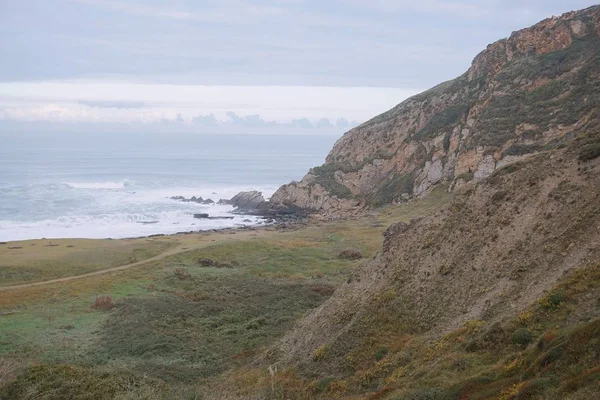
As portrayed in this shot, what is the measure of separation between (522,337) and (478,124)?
198 feet

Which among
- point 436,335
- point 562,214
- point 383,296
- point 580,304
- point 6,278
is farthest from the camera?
point 6,278

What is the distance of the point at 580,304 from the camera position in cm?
1477

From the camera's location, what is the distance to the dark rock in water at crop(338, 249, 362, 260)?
45.0 m

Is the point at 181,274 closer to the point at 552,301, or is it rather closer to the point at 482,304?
the point at 482,304

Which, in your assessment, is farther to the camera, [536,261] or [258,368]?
[258,368]

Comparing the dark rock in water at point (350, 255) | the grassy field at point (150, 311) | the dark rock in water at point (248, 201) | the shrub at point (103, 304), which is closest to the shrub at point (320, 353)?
the grassy field at point (150, 311)

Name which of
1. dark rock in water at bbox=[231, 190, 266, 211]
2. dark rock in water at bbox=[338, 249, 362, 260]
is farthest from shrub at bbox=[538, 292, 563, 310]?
dark rock in water at bbox=[231, 190, 266, 211]

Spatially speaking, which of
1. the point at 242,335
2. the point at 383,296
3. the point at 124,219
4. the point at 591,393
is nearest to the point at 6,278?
the point at 242,335

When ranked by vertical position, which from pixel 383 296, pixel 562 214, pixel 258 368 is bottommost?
pixel 258 368

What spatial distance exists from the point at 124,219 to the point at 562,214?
76.6 m

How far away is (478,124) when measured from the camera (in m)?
71.0

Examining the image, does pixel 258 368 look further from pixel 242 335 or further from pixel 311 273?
pixel 311 273

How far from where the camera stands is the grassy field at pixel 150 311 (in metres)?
20.3

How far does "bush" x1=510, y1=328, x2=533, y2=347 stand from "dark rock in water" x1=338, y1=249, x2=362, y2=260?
3016cm
